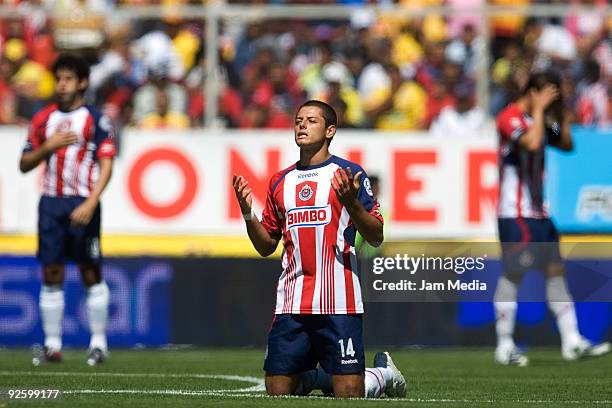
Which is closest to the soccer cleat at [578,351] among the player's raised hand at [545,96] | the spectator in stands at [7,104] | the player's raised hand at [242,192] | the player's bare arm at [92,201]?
the player's raised hand at [545,96]

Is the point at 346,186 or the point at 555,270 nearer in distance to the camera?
the point at 346,186

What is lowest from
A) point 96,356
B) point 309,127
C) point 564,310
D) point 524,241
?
point 96,356

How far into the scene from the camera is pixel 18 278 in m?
15.0

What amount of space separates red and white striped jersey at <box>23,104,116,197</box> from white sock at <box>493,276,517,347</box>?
3.62m

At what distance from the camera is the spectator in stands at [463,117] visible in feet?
53.9

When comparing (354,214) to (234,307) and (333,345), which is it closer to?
(333,345)

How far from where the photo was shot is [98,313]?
39.7ft

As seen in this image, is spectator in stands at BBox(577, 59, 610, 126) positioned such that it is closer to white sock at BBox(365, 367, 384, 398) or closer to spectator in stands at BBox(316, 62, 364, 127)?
spectator in stands at BBox(316, 62, 364, 127)

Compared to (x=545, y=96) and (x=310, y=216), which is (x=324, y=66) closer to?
(x=545, y=96)

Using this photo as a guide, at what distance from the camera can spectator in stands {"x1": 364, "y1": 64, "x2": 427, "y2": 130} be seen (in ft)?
54.9

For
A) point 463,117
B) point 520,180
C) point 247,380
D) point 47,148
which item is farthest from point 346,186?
point 463,117

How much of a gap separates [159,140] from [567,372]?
6.85 metres

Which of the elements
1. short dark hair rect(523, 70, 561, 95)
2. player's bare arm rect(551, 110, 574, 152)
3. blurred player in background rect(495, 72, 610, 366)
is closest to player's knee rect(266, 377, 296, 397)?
blurred player in background rect(495, 72, 610, 366)

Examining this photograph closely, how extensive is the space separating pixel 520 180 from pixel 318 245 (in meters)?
4.88
